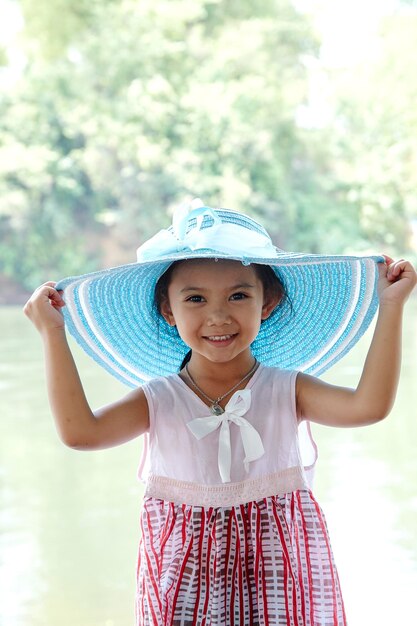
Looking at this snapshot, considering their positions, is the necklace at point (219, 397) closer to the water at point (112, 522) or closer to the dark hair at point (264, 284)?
the dark hair at point (264, 284)

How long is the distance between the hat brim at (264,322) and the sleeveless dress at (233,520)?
0.13 meters

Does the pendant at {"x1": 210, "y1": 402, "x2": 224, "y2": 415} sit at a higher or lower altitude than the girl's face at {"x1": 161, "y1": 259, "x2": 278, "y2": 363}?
lower

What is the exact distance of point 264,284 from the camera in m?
1.11

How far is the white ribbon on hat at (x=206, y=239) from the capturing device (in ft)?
3.31

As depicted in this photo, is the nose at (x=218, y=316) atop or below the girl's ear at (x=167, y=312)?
below

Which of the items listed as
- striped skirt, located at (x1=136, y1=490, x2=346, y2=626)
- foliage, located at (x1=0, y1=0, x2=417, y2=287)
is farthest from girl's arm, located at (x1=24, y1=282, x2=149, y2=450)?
foliage, located at (x1=0, y1=0, x2=417, y2=287)

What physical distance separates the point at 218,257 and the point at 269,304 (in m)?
0.15

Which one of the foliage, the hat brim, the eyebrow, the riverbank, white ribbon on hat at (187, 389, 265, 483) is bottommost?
white ribbon on hat at (187, 389, 265, 483)

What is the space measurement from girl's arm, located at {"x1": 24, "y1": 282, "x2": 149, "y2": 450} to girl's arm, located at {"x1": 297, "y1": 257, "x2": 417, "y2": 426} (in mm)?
208

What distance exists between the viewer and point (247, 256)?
1.00 m

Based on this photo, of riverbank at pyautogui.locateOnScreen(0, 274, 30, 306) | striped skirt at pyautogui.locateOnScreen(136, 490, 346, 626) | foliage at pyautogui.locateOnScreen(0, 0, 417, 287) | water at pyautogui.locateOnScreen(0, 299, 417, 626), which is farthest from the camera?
riverbank at pyautogui.locateOnScreen(0, 274, 30, 306)

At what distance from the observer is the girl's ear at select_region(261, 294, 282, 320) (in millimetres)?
1125

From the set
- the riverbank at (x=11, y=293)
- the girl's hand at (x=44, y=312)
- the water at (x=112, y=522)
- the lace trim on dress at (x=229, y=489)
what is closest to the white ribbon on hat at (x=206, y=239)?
the girl's hand at (x=44, y=312)

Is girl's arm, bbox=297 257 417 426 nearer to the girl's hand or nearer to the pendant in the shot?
the pendant
